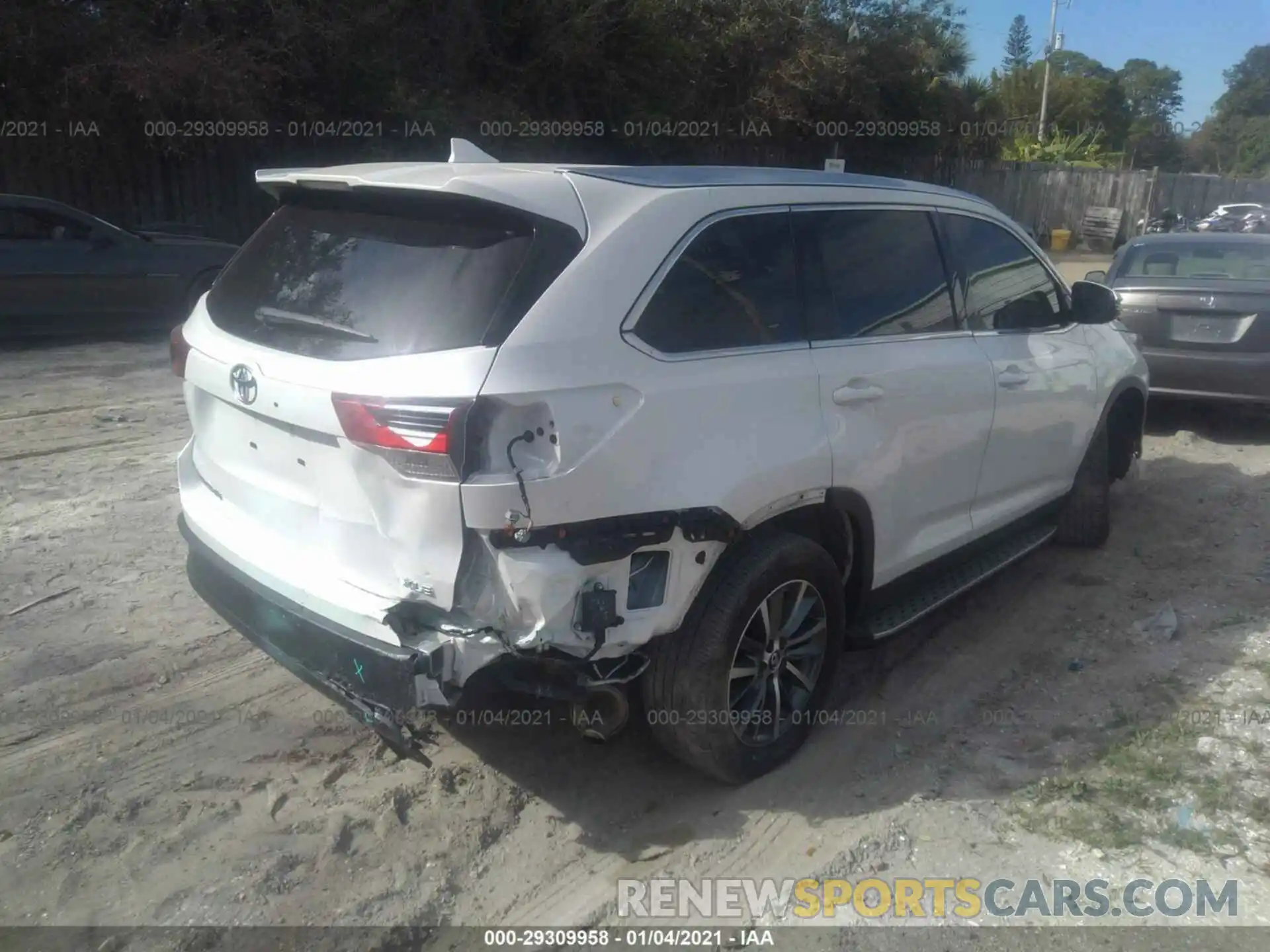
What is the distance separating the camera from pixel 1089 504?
5.81 meters

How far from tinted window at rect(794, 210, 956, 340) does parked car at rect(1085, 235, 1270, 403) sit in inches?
158

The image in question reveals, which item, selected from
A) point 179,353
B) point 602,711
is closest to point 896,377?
point 602,711

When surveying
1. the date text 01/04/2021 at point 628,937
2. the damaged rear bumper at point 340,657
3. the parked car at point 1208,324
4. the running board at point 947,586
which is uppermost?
the parked car at point 1208,324

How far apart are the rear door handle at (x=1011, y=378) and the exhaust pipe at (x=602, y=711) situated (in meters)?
2.25

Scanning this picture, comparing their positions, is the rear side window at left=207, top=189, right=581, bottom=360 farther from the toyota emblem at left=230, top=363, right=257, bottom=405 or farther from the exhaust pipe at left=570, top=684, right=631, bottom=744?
the exhaust pipe at left=570, top=684, right=631, bottom=744

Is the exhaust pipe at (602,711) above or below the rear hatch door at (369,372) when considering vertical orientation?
below

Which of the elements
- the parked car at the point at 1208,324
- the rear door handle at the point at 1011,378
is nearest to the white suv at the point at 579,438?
the rear door handle at the point at 1011,378

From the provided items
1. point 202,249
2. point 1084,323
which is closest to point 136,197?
point 202,249

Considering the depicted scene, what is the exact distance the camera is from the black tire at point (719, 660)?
3.38 meters

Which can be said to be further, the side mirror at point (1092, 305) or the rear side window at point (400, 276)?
the side mirror at point (1092, 305)

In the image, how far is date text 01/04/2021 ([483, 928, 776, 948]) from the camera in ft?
10.1

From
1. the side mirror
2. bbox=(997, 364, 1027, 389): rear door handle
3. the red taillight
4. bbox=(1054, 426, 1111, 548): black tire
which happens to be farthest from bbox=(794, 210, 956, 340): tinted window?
the red taillight

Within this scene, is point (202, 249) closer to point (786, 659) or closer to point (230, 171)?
point (230, 171)

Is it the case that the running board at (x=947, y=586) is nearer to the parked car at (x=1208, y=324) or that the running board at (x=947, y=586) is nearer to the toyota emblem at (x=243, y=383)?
the toyota emblem at (x=243, y=383)
